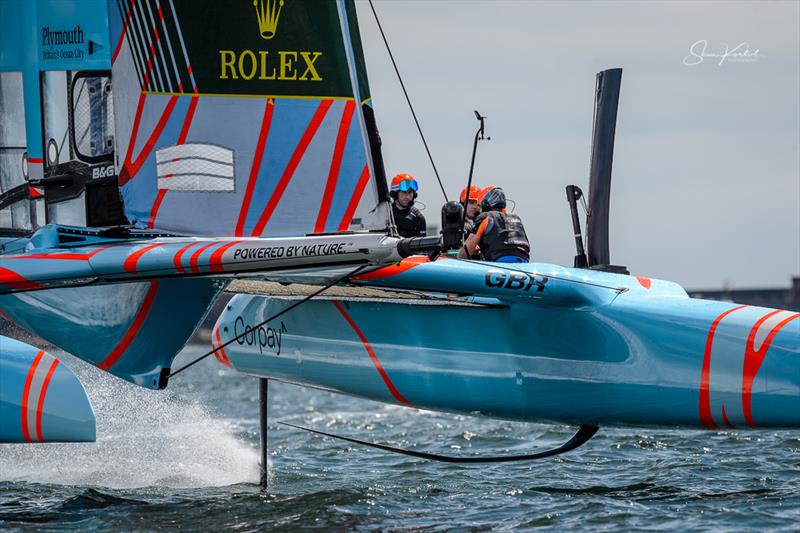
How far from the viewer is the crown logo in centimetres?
641

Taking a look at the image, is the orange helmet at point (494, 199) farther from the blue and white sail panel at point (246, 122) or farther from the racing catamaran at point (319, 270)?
the blue and white sail panel at point (246, 122)

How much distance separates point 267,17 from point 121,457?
3633 mm

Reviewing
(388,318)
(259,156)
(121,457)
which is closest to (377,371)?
(388,318)

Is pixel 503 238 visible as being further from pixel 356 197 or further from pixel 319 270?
pixel 319 270

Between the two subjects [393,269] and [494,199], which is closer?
[393,269]

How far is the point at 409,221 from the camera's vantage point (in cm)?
827

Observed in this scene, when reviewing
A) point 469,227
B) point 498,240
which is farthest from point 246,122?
point 469,227

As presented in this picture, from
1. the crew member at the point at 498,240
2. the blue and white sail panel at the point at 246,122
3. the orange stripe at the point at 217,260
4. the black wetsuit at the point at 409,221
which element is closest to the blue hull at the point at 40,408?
the orange stripe at the point at 217,260

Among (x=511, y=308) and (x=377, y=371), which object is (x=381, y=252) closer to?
(x=511, y=308)

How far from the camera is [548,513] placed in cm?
622

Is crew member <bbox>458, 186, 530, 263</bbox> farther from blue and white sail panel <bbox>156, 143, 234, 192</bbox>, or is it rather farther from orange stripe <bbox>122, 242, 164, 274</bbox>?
orange stripe <bbox>122, 242, 164, 274</bbox>

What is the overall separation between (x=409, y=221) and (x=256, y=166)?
6.24ft

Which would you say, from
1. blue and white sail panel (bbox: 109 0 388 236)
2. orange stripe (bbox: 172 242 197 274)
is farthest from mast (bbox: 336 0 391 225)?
orange stripe (bbox: 172 242 197 274)

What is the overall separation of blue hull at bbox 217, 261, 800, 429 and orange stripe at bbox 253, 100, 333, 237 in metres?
0.72
